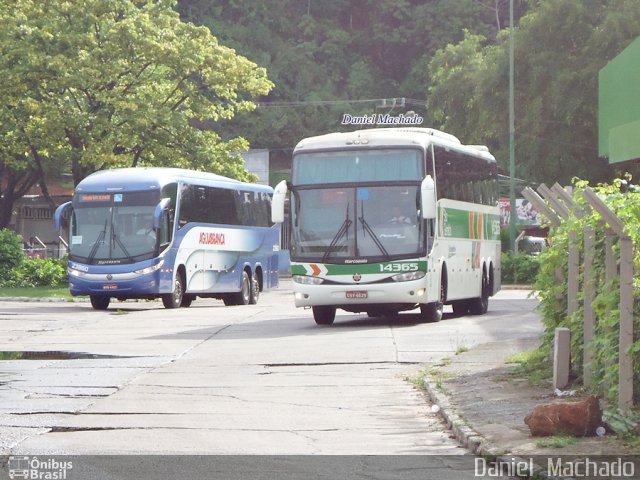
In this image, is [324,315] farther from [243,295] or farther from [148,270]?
[243,295]

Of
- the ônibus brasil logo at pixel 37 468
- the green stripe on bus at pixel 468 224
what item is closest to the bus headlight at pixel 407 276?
the green stripe on bus at pixel 468 224

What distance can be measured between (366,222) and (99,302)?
37.5 feet

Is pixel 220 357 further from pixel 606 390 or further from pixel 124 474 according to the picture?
pixel 124 474

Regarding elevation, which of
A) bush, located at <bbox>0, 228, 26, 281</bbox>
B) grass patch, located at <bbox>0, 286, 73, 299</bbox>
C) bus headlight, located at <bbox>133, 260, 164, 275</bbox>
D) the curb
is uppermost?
bush, located at <bbox>0, 228, 26, 281</bbox>

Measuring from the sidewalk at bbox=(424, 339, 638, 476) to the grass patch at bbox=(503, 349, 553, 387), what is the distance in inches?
4.5

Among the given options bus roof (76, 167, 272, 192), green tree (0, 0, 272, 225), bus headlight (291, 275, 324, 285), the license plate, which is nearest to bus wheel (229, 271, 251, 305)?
bus roof (76, 167, 272, 192)

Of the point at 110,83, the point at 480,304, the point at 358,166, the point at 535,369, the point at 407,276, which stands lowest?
the point at 535,369

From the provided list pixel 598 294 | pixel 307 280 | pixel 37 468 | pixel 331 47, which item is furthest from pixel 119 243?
pixel 331 47

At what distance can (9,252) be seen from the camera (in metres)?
45.7

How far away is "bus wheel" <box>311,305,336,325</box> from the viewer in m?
27.2

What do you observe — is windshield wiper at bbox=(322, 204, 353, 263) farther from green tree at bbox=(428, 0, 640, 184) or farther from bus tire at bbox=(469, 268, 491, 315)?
green tree at bbox=(428, 0, 640, 184)

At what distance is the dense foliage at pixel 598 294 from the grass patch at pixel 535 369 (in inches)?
9.2

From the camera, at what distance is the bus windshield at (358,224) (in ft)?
85.3

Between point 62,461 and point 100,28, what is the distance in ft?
131
